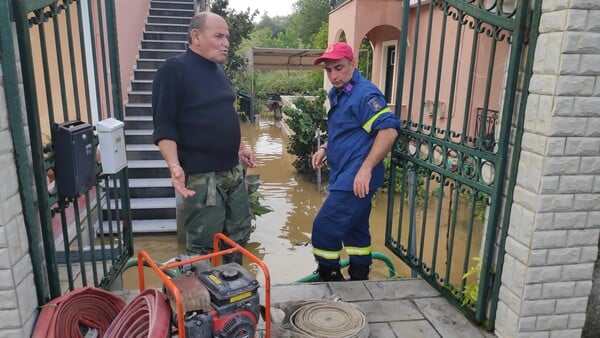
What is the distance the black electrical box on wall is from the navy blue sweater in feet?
1.42

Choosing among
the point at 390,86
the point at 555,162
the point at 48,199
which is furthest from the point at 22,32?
the point at 390,86

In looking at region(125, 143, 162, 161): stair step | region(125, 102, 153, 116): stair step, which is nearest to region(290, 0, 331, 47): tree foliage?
region(125, 102, 153, 116): stair step

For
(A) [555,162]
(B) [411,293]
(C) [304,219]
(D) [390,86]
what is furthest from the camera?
(D) [390,86]

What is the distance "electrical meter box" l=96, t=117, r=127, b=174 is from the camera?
273 cm

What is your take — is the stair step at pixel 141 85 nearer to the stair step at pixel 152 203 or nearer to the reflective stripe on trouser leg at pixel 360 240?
the stair step at pixel 152 203

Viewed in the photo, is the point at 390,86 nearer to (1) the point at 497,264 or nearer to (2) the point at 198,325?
(1) the point at 497,264

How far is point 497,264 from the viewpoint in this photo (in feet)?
8.48

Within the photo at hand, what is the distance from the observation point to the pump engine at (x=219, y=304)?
2.00 metres

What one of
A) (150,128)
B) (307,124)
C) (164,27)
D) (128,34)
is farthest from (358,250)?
(164,27)

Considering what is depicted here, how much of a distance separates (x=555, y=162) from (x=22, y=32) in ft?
8.56

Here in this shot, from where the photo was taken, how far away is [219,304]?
6.71ft

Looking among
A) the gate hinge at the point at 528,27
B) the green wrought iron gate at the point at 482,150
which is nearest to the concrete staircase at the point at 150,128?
the green wrought iron gate at the point at 482,150

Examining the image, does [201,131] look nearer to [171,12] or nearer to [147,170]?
[147,170]

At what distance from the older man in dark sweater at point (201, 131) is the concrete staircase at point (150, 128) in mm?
2930
